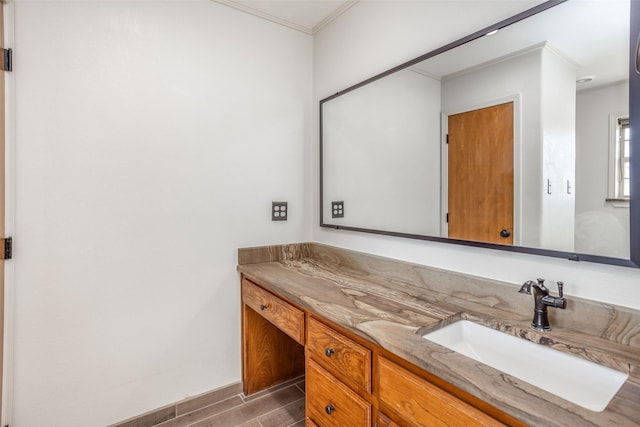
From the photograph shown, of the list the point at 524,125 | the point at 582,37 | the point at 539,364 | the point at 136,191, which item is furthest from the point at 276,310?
the point at 582,37

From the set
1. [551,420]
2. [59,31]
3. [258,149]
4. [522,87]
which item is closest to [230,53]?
[258,149]

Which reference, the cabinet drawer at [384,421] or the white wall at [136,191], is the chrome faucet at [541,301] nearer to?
the cabinet drawer at [384,421]

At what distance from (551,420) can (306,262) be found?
5.28 ft

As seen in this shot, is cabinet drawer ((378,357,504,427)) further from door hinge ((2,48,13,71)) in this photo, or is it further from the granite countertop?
door hinge ((2,48,13,71))

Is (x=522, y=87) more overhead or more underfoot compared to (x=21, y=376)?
more overhead

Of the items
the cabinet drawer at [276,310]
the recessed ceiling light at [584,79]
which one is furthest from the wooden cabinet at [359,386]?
the recessed ceiling light at [584,79]

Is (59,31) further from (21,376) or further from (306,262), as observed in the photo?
(306,262)

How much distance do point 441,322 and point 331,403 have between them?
549 mm

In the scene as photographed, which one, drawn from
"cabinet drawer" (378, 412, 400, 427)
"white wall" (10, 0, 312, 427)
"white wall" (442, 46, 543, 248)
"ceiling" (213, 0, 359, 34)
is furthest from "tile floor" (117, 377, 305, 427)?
"ceiling" (213, 0, 359, 34)

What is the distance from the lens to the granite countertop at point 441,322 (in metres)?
0.68

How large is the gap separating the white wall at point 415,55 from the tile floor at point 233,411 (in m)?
1.03

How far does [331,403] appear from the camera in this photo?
4.11 ft

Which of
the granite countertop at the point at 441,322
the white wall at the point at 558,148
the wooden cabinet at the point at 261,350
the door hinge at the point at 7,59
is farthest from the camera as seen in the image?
the wooden cabinet at the point at 261,350

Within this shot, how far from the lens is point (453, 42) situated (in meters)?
1.38
